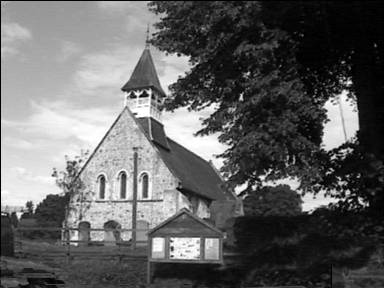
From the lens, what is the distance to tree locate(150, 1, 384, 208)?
10.3m

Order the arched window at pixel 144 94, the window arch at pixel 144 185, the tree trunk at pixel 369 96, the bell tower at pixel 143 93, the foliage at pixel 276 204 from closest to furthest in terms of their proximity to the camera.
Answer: the tree trunk at pixel 369 96
the window arch at pixel 144 185
the bell tower at pixel 143 93
the arched window at pixel 144 94
the foliage at pixel 276 204

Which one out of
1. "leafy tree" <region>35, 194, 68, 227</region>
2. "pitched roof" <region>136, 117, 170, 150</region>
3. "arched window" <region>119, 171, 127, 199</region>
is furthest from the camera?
"leafy tree" <region>35, 194, 68, 227</region>

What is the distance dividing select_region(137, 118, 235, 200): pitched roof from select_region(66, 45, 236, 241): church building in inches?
3.8

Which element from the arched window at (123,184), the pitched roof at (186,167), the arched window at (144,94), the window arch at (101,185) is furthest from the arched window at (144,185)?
the arched window at (144,94)

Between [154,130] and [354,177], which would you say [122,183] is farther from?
[354,177]

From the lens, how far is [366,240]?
12195mm

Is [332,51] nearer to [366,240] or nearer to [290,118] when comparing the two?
[290,118]

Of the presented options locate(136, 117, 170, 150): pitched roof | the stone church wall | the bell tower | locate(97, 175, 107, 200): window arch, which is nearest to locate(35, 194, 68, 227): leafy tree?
the stone church wall

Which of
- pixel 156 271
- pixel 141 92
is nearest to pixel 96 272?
pixel 156 271

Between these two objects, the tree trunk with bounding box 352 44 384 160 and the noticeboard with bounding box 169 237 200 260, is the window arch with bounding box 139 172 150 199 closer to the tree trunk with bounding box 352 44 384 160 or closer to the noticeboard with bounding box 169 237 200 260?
the noticeboard with bounding box 169 237 200 260

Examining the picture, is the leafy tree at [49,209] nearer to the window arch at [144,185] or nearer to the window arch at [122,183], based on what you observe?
the window arch at [122,183]

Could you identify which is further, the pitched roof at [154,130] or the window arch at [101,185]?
the pitched roof at [154,130]

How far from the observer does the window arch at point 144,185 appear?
3294 centimetres

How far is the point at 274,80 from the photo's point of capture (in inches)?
419
